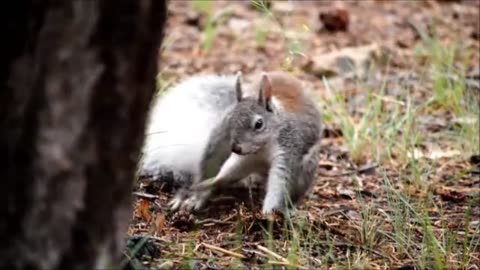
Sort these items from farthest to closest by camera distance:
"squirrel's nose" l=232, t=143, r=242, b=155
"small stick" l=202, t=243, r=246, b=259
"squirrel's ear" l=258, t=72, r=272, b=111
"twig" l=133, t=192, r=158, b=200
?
"squirrel's ear" l=258, t=72, r=272, b=111 < "squirrel's nose" l=232, t=143, r=242, b=155 < "twig" l=133, t=192, r=158, b=200 < "small stick" l=202, t=243, r=246, b=259

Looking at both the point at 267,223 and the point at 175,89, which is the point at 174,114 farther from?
the point at 267,223

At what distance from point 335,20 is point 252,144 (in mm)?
3363

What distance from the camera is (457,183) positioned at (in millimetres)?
4535

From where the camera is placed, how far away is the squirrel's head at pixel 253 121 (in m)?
4.20

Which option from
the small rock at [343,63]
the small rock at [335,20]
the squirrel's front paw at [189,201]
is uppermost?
the squirrel's front paw at [189,201]

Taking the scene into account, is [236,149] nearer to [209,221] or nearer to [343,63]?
[209,221]

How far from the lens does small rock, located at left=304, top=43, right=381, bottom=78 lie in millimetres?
6367

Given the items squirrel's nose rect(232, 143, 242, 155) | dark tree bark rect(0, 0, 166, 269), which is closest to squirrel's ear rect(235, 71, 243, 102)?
squirrel's nose rect(232, 143, 242, 155)

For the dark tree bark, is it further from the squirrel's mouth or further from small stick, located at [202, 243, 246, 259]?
the squirrel's mouth

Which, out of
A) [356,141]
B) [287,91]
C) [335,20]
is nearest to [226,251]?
[287,91]

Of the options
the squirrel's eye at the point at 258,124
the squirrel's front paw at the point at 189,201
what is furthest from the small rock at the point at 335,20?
the squirrel's front paw at the point at 189,201

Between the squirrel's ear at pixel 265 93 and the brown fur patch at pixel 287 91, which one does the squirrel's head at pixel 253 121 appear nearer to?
the squirrel's ear at pixel 265 93

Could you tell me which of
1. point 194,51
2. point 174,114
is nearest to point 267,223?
point 174,114

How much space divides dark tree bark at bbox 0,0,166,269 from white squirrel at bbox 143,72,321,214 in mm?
2195
